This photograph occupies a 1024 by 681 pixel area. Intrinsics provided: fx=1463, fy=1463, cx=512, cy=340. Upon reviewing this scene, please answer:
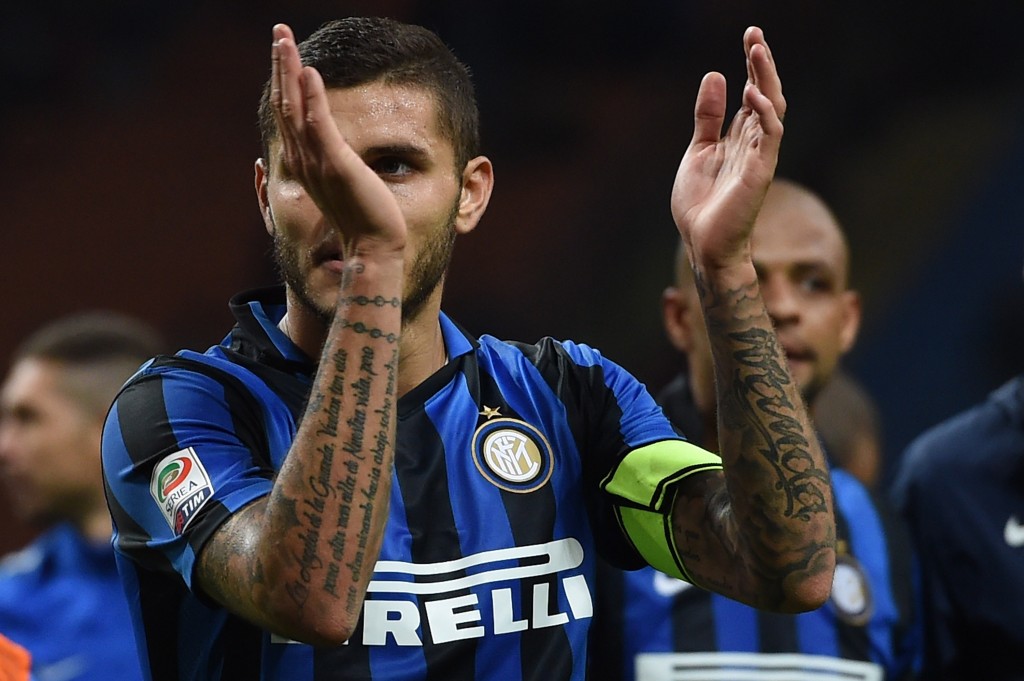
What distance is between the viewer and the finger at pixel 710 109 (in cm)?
197

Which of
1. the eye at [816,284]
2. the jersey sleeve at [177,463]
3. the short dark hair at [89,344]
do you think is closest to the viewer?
the jersey sleeve at [177,463]

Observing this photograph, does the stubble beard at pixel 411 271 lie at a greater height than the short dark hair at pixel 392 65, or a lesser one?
lesser

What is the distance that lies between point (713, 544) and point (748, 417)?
0.69 feet

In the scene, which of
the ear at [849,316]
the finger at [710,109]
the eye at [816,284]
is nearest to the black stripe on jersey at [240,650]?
the finger at [710,109]

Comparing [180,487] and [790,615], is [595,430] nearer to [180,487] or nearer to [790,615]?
[180,487]

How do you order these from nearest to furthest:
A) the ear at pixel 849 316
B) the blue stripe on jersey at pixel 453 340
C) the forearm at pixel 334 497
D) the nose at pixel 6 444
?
the forearm at pixel 334 497 < the blue stripe on jersey at pixel 453 340 < the ear at pixel 849 316 < the nose at pixel 6 444

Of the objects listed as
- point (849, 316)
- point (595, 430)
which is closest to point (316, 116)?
point (595, 430)

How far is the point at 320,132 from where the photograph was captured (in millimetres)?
1723

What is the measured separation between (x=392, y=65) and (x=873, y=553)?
175cm

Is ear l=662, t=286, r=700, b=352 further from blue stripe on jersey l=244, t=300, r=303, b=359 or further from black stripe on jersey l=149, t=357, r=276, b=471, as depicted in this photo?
black stripe on jersey l=149, t=357, r=276, b=471

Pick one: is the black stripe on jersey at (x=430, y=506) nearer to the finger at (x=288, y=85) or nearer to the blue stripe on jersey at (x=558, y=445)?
the blue stripe on jersey at (x=558, y=445)

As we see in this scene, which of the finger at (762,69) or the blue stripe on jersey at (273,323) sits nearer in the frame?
the finger at (762,69)

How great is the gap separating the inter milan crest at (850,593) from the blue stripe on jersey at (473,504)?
1300 mm

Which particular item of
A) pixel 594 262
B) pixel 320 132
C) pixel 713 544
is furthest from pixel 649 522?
pixel 594 262
